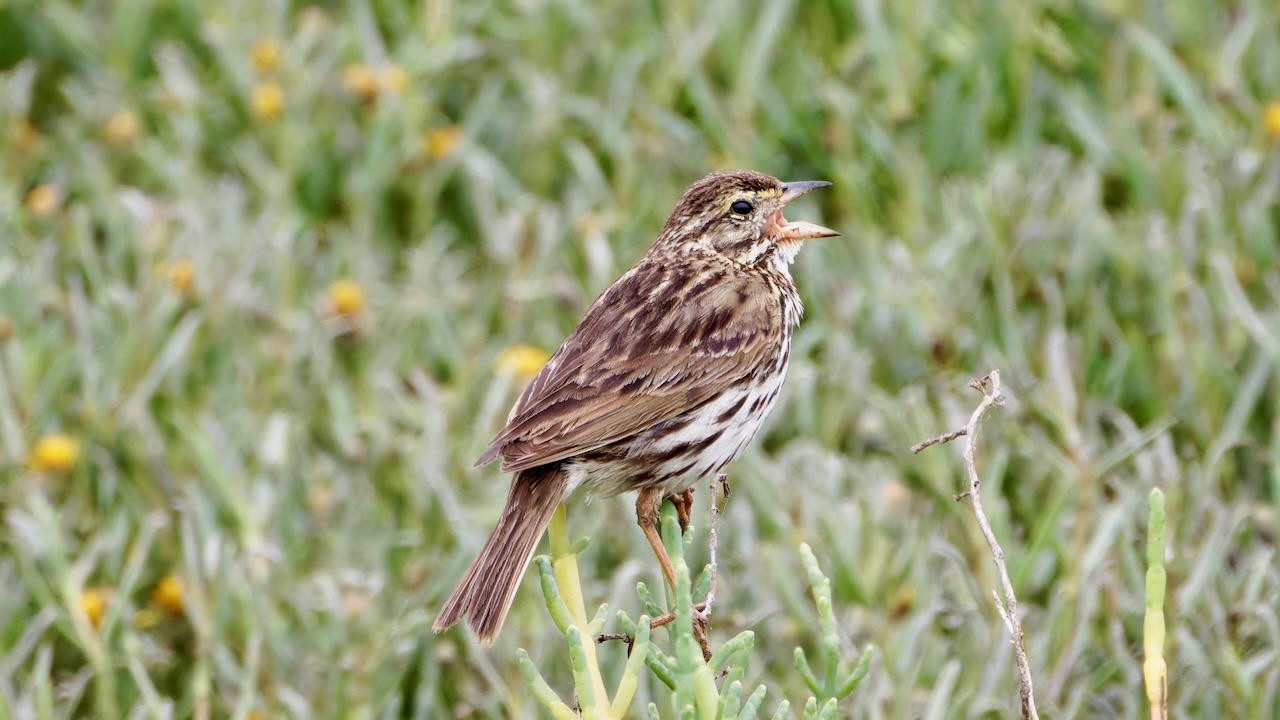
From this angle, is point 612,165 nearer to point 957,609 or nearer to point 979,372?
point 979,372

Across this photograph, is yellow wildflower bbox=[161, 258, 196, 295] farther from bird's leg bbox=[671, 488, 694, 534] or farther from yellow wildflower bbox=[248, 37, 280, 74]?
bird's leg bbox=[671, 488, 694, 534]

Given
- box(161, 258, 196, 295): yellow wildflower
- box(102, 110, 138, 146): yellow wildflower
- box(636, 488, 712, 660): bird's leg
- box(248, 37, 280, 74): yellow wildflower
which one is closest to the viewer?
box(636, 488, 712, 660): bird's leg

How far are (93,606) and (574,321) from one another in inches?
75.6

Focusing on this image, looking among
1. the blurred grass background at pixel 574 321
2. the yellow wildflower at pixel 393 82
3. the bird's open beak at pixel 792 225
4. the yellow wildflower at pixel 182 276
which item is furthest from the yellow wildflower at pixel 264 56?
the bird's open beak at pixel 792 225

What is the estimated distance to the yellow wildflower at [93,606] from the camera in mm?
4980

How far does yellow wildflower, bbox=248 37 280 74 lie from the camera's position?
7.39 metres

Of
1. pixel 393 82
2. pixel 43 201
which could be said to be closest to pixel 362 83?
pixel 393 82

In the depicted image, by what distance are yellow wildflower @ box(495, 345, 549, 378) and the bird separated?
1.17 meters

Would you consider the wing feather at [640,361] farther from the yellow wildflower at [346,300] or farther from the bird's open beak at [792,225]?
the yellow wildflower at [346,300]

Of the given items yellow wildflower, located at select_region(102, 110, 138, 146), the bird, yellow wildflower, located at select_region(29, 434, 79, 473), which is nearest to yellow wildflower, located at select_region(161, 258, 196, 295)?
yellow wildflower, located at select_region(29, 434, 79, 473)

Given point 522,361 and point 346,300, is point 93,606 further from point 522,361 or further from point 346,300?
point 346,300

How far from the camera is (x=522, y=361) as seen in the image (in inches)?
232

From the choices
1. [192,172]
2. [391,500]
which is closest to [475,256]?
[192,172]

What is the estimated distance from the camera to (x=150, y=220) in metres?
6.61
